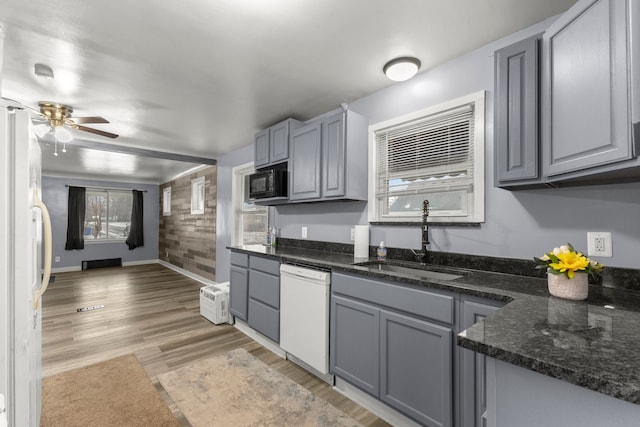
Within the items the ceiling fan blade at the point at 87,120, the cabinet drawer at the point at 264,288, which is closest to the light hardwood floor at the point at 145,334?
the cabinet drawer at the point at 264,288

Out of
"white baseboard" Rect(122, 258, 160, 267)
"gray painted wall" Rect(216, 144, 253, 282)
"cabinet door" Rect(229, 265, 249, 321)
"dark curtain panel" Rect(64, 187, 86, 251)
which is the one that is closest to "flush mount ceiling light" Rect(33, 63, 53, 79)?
"cabinet door" Rect(229, 265, 249, 321)

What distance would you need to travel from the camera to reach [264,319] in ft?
9.27

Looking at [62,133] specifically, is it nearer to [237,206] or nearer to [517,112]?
[237,206]

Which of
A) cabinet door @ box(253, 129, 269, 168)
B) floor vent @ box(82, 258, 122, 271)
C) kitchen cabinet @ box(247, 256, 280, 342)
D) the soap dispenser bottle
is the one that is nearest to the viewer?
the soap dispenser bottle

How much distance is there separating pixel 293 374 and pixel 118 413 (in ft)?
4.00

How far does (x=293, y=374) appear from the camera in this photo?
2412 mm

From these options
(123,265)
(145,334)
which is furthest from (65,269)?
(145,334)

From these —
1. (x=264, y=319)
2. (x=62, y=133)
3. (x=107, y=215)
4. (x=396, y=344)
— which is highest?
(x=62, y=133)

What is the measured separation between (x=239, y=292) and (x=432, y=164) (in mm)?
2408

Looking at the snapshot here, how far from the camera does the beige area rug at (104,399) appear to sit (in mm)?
1835

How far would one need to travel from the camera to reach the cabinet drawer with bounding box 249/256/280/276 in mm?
2680

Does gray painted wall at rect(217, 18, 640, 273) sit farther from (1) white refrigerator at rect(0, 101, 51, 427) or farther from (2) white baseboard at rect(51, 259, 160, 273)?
(2) white baseboard at rect(51, 259, 160, 273)

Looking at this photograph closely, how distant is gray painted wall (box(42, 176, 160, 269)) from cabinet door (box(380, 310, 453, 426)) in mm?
8140

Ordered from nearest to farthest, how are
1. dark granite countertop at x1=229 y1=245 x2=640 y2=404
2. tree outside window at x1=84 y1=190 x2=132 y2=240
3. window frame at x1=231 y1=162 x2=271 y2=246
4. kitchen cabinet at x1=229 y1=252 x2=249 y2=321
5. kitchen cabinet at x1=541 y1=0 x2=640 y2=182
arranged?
1. dark granite countertop at x1=229 y1=245 x2=640 y2=404
2. kitchen cabinet at x1=541 y1=0 x2=640 y2=182
3. kitchen cabinet at x1=229 y1=252 x2=249 y2=321
4. window frame at x1=231 y1=162 x2=271 y2=246
5. tree outside window at x1=84 y1=190 x2=132 y2=240
